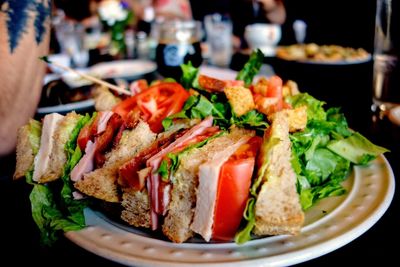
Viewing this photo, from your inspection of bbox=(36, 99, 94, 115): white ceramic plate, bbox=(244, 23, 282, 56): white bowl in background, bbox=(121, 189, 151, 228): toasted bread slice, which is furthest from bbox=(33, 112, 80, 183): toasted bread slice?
bbox=(244, 23, 282, 56): white bowl in background

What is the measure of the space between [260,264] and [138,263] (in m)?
0.33

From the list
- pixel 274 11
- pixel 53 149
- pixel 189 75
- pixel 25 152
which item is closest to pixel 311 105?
pixel 189 75

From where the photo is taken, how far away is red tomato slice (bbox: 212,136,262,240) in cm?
113

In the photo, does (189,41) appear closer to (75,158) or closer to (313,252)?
(75,158)

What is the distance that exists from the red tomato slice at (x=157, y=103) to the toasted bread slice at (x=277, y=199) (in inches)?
21.0

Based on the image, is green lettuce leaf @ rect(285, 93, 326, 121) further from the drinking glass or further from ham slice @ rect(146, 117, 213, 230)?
the drinking glass

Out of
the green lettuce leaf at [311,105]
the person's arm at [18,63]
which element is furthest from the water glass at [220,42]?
the green lettuce leaf at [311,105]

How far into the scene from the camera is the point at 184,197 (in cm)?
121

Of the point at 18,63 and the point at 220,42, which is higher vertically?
the point at 18,63

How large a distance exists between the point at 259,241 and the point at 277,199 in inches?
5.8

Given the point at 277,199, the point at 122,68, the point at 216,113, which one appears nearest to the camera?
the point at 277,199

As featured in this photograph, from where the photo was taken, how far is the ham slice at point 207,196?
1.12 metres

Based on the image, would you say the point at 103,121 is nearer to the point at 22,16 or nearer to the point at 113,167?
the point at 113,167

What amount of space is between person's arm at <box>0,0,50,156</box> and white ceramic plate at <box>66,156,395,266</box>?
898mm
